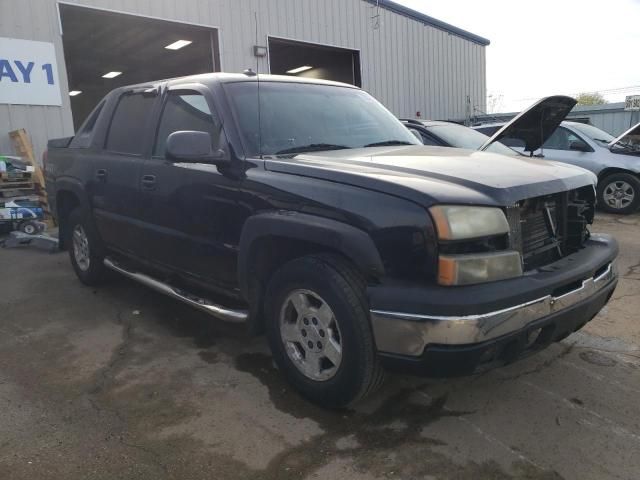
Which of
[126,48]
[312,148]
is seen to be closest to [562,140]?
[312,148]

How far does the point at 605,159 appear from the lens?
880 centimetres

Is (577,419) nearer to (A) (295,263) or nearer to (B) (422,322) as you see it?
(B) (422,322)

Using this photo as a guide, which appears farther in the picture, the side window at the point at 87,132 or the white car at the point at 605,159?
the white car at the point at 605,159

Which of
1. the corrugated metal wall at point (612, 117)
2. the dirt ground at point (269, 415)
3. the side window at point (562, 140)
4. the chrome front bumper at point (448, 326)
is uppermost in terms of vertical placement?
the corrugated metal wall at point (612, 117)

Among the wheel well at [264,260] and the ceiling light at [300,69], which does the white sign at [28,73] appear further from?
the ceiling light at [300,69]

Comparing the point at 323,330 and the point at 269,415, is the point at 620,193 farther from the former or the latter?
the point at 269,415

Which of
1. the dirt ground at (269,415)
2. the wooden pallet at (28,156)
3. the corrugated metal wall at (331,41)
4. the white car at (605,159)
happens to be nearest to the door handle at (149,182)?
the dirt ground at (269,415)

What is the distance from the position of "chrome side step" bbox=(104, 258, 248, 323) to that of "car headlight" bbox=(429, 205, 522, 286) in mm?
1417

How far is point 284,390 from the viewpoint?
3.17 meters

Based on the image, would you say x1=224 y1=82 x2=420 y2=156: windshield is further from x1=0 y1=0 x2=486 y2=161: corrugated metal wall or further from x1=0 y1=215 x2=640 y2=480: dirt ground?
x1=0 y1=0 x2=486 y2=161: corrugated metal wall

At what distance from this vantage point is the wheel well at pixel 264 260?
9.71 ft

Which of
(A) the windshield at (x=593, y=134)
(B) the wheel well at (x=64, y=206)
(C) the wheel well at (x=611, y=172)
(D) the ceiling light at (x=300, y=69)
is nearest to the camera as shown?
(B) the wheel well at (x=64, y=206)

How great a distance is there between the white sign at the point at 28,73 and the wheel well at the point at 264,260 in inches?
289

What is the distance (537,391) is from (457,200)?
1408 millimetres
